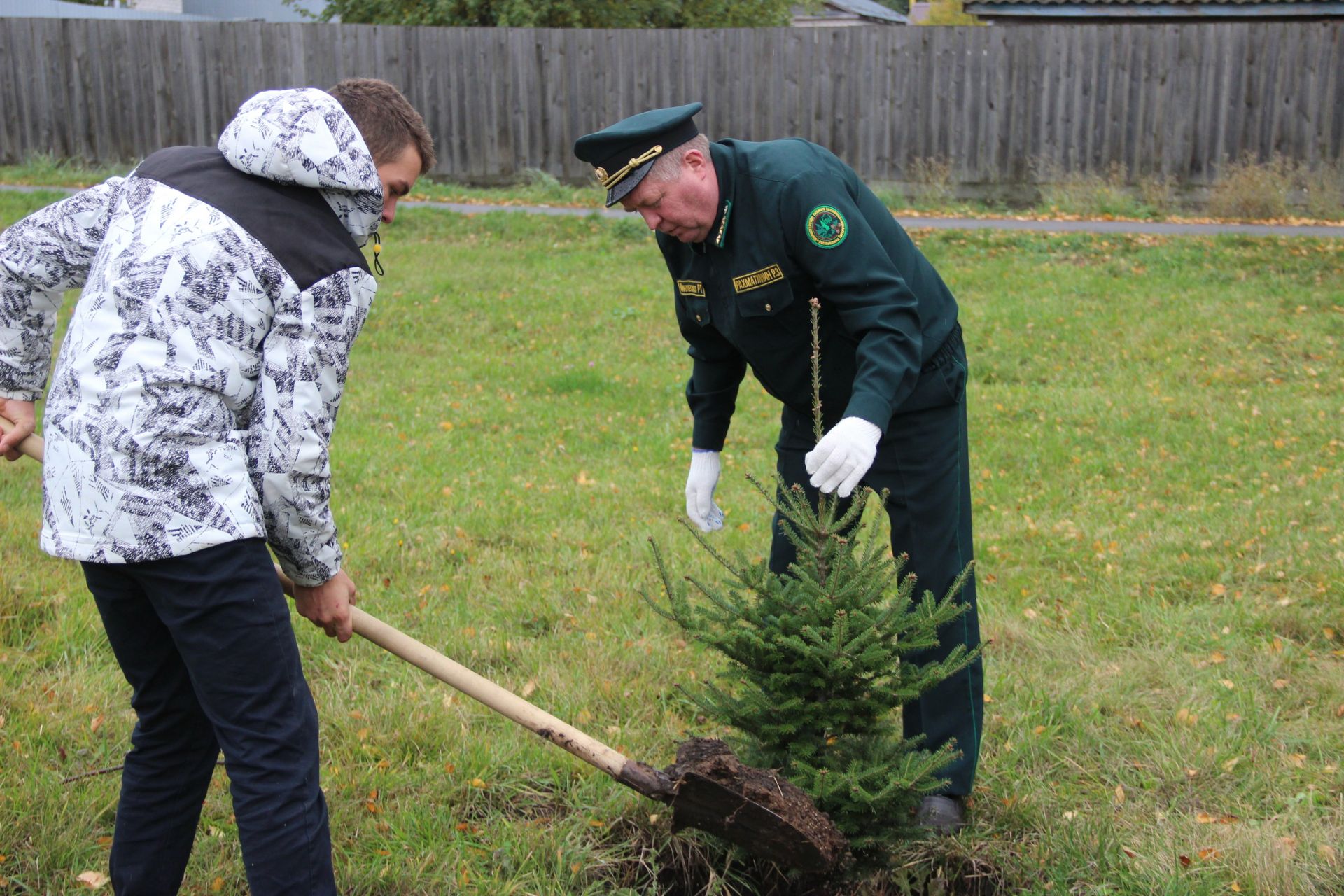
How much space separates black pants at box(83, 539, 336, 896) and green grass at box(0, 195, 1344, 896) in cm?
69

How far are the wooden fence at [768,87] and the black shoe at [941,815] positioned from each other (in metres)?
13.9

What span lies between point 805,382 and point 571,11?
17.9 meters

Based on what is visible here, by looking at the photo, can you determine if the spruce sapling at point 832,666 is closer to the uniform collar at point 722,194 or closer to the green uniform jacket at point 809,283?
the green uniform jacket at point 809,283

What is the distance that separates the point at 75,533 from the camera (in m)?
2.16

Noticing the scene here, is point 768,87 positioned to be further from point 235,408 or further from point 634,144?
point 235,408

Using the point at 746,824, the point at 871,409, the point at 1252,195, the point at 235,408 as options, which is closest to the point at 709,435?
the point at 871,409

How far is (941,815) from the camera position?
10.3ft

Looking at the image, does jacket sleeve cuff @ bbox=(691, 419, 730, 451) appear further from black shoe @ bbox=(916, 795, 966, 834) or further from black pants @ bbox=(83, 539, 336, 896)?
black pants @ bbox=(83, 539, 336, 896)

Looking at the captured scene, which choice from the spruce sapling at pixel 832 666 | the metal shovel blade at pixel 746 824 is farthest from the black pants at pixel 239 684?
the spruce sapling at pixel 832 666

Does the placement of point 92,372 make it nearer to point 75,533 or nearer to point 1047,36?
point 75,533

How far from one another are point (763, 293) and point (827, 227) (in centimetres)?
27

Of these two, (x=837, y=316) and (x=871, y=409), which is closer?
(x=871, y=409)

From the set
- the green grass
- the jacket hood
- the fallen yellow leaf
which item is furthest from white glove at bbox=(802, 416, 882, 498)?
the fallen yellow leaf

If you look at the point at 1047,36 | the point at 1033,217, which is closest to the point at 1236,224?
→ the point at 1033,217
